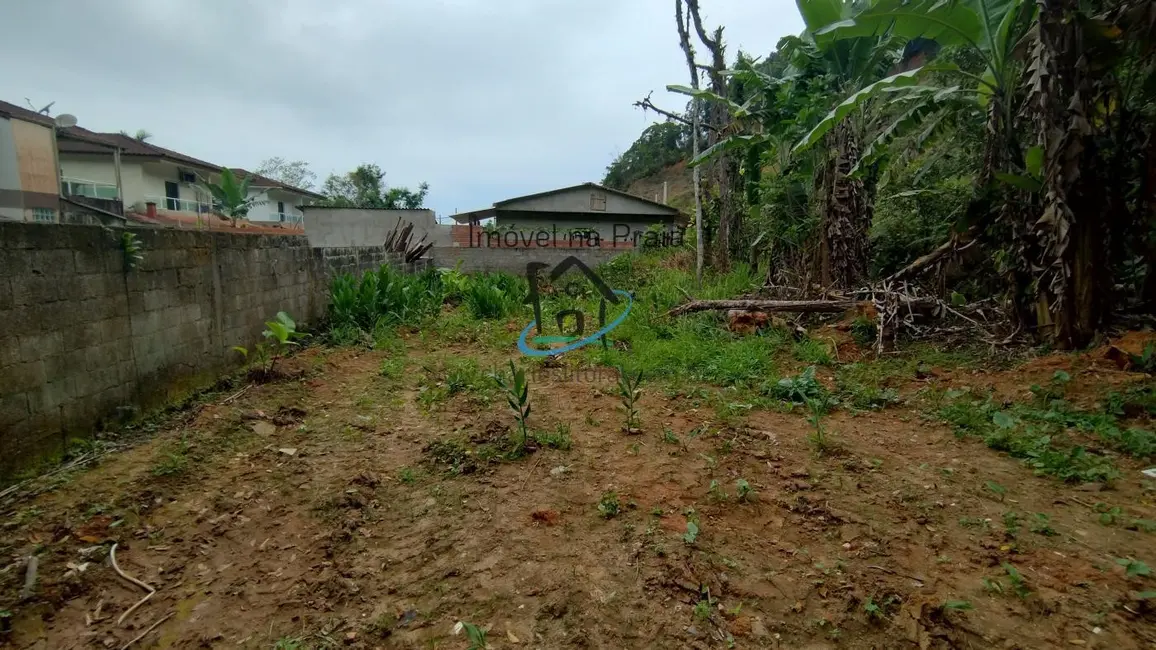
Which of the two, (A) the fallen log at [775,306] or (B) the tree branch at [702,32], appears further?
(B) the tree branch at [702,32]

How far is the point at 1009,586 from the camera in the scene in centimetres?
175

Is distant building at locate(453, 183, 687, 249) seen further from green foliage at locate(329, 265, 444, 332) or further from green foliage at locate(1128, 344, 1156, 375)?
green foliage at locate(1128, 344, 1156, 375)

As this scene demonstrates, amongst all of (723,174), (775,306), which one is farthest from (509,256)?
(775,306)

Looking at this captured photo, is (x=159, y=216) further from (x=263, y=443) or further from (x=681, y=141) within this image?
(x=681, y=141)

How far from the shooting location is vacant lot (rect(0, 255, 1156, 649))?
1731 mm

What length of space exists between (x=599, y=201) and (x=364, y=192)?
15066 millimetres

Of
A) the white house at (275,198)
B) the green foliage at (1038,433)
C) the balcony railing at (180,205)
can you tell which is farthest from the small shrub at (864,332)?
the white house at (275,198)

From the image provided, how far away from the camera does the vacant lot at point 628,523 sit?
1.73 metres

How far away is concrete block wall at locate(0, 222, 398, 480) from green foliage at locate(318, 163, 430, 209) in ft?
50.8

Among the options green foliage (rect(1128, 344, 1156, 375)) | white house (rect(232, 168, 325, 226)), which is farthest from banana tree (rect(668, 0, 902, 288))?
white house (rect(232, 168, 325, 226))

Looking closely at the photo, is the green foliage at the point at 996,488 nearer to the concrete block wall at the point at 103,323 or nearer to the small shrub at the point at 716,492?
the small shrub at the point at 716,492

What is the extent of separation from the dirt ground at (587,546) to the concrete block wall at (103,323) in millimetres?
398

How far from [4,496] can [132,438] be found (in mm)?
767

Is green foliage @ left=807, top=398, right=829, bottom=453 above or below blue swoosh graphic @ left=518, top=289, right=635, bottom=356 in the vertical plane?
below
